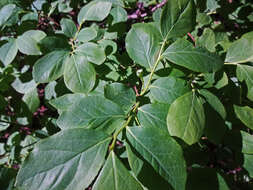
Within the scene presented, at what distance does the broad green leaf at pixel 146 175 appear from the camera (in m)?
0.46

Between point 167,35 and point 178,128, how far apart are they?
11.5 inches

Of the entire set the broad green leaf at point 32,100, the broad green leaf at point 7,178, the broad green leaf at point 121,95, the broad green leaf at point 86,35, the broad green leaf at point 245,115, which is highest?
the broad green leaf at point 86,35

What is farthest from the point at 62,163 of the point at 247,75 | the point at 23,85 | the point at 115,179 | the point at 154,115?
the point at 23,85

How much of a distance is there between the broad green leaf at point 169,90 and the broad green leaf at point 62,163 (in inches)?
9.2

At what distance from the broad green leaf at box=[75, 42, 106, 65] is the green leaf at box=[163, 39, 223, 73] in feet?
0.70

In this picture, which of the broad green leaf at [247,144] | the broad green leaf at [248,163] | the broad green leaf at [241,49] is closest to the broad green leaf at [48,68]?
the broad green leaf at [241,49]

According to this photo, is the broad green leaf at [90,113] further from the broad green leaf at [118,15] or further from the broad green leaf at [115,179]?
the broad green leaf at [118,15]

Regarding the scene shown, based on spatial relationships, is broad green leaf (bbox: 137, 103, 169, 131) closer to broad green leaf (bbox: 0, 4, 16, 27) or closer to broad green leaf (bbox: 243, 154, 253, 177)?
broad green leaf (bbox: 243, 154, 253, 177)

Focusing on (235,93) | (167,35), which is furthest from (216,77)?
(167,35)

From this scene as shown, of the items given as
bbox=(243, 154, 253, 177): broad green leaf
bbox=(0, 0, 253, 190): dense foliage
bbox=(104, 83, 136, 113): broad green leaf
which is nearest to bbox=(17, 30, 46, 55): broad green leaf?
bbox=(0, 0, 253, 190): dense foliage

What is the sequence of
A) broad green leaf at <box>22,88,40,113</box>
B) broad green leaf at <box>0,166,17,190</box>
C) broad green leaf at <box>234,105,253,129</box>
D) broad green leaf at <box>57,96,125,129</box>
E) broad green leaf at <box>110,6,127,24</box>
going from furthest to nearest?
broad green leaf at <box>22,88,40,113</box>, broad green leaf at <box>110,6,127,24</box>, broad green leaf at <box>0,166,17,190</box>, broad green leaf at <box>234,105,253,129</box>, broad green leaf at <box>57,96,125,129</box>

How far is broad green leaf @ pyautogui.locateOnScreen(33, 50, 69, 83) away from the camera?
0.69 meters

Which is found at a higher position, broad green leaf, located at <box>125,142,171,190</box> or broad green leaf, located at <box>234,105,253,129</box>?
broad green leaf, located at <box>125,142,171,190</box>

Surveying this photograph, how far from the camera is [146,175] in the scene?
473mm
